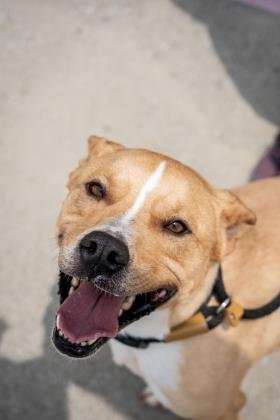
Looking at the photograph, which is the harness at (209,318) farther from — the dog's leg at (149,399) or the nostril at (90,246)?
the dog's leg at (149,399)

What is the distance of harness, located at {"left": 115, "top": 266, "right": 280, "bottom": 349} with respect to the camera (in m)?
2.77

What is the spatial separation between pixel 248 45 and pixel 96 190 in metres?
3.50

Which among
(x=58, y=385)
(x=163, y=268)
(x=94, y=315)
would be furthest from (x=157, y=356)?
(x=58, y=385)

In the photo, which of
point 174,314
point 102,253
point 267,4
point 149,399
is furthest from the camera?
point 267,4

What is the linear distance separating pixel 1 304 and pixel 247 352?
1907mm

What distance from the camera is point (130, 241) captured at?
229cm

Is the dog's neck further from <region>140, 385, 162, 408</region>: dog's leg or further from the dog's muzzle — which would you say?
<region>140, 385, 162, 408</region>: dog's leg

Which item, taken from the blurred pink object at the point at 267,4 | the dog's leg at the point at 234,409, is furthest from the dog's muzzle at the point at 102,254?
the blurred pink object at the point at 267,4

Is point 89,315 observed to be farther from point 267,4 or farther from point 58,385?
point 267,4

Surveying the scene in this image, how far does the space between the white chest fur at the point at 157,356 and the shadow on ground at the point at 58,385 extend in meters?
0.65

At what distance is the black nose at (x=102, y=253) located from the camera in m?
2.21

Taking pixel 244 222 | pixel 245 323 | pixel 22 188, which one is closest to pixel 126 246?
pixel 244 222

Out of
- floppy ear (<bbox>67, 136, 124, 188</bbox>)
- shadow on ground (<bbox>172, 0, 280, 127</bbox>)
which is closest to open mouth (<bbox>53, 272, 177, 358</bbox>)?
floppy ear (<bbox>67, 136, 124, 188</bbox>)

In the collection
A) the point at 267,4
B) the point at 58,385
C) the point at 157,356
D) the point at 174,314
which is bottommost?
the point at 58,385
